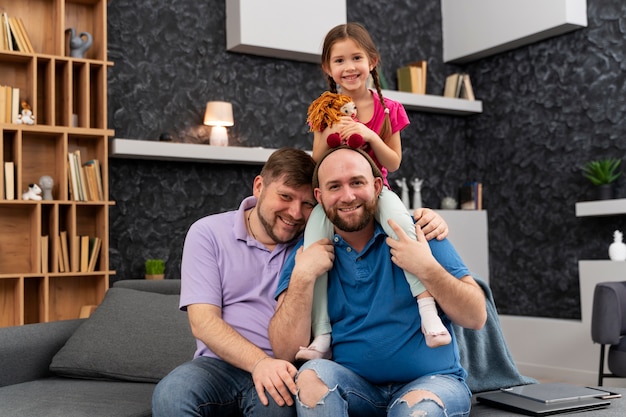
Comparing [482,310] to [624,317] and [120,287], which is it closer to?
[120,287]

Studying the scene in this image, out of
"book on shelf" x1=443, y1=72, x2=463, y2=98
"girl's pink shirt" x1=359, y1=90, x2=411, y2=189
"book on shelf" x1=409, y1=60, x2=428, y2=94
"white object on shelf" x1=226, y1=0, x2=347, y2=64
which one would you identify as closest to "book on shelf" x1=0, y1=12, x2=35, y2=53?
"white object on shelf" x1=226, y1=0, x2=347, y2=64

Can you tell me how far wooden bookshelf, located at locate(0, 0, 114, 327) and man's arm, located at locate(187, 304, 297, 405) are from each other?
2.61 m

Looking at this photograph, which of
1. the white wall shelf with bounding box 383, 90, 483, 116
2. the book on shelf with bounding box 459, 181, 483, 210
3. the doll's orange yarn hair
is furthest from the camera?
the book on shelf with bounding box 459, 181, 483, 210

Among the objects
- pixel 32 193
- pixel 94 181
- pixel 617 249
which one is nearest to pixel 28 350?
pixel 32 193

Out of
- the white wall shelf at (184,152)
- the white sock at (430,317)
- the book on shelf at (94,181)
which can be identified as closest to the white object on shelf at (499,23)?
the white wall shelf at (184,152)

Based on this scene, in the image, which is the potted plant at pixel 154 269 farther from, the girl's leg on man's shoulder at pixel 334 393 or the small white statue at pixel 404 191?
the girl's leg on man's shoulder at pixel 334 393

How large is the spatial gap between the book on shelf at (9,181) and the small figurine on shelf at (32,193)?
0.24ft

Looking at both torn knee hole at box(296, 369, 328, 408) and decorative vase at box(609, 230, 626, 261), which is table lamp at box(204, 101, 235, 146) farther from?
torn knee hole at box(296, 369, 328, 408)

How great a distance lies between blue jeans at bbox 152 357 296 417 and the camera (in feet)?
6.86

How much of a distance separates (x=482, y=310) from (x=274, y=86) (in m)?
4.13

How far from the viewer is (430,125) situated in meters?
6.76

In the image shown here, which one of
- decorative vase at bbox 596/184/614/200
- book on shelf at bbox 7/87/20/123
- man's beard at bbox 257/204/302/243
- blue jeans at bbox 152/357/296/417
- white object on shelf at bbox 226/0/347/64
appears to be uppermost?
white object on shelf at bbox 226/0/347/64

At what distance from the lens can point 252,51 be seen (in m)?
5.76

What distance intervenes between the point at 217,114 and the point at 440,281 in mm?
3663
